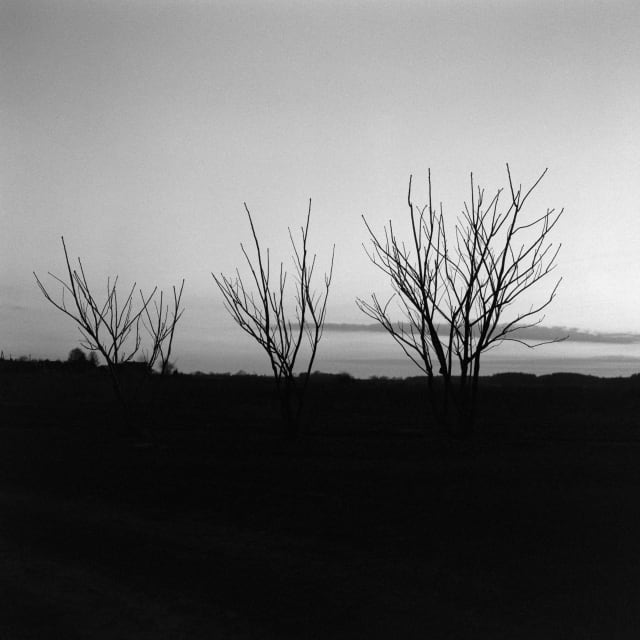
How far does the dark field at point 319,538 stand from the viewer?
7.04 metres

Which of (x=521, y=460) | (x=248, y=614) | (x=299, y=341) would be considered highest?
(x=299, y=341)

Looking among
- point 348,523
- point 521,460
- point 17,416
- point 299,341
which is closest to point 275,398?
point 17,416

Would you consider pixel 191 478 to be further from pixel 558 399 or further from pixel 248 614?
pixel 558 399

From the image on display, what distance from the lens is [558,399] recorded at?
4250 centimetres

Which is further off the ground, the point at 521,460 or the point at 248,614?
the point at 521,460

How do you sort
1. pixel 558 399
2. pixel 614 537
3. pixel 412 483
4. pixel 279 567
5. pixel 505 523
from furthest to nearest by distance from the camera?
pixel 558 399 → pixel 412 483 → pixel 505 523 → pixel 614 537 → pixel 279 567

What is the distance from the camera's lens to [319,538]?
1006cm

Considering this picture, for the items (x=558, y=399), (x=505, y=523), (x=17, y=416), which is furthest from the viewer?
(x=558, y=399)

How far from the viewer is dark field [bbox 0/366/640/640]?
7.04m

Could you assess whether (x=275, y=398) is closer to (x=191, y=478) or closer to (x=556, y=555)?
(x=191, y=478)

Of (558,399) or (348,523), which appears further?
(558,399)

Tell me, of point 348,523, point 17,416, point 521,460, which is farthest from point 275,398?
point 348,523

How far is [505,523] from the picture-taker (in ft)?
34.8

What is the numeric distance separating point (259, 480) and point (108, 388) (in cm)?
3627
